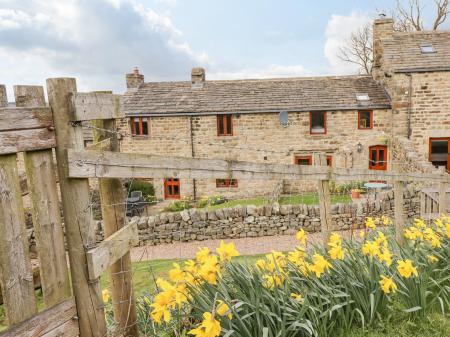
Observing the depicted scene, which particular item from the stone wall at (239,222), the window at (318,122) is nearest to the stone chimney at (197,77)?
the window at (318,122)

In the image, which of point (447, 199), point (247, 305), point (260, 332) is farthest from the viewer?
point (447, 199)

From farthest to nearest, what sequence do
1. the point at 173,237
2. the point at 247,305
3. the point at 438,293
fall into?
the point at 173,237, the point at 438,293, the point at 247,305

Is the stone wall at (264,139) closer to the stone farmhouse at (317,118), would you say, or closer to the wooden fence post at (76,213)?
the stone farmhouse at (317,118)

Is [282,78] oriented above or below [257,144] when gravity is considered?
above

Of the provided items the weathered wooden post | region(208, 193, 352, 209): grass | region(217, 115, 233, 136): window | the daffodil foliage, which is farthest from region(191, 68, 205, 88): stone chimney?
the weathered wooden post

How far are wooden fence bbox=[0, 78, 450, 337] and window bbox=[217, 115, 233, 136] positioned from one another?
1672cm

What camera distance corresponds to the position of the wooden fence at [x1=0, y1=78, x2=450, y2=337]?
6.29 feet

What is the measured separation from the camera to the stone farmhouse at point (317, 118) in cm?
1755

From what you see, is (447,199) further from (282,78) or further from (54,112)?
(282,78)

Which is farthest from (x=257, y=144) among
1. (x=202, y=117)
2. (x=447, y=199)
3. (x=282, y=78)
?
(x=447, y=199)

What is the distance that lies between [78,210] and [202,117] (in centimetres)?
1728

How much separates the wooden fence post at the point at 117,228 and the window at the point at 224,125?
54.8ft

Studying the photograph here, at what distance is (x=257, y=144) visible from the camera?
19234 millimetres

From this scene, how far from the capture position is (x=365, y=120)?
18.7 m
